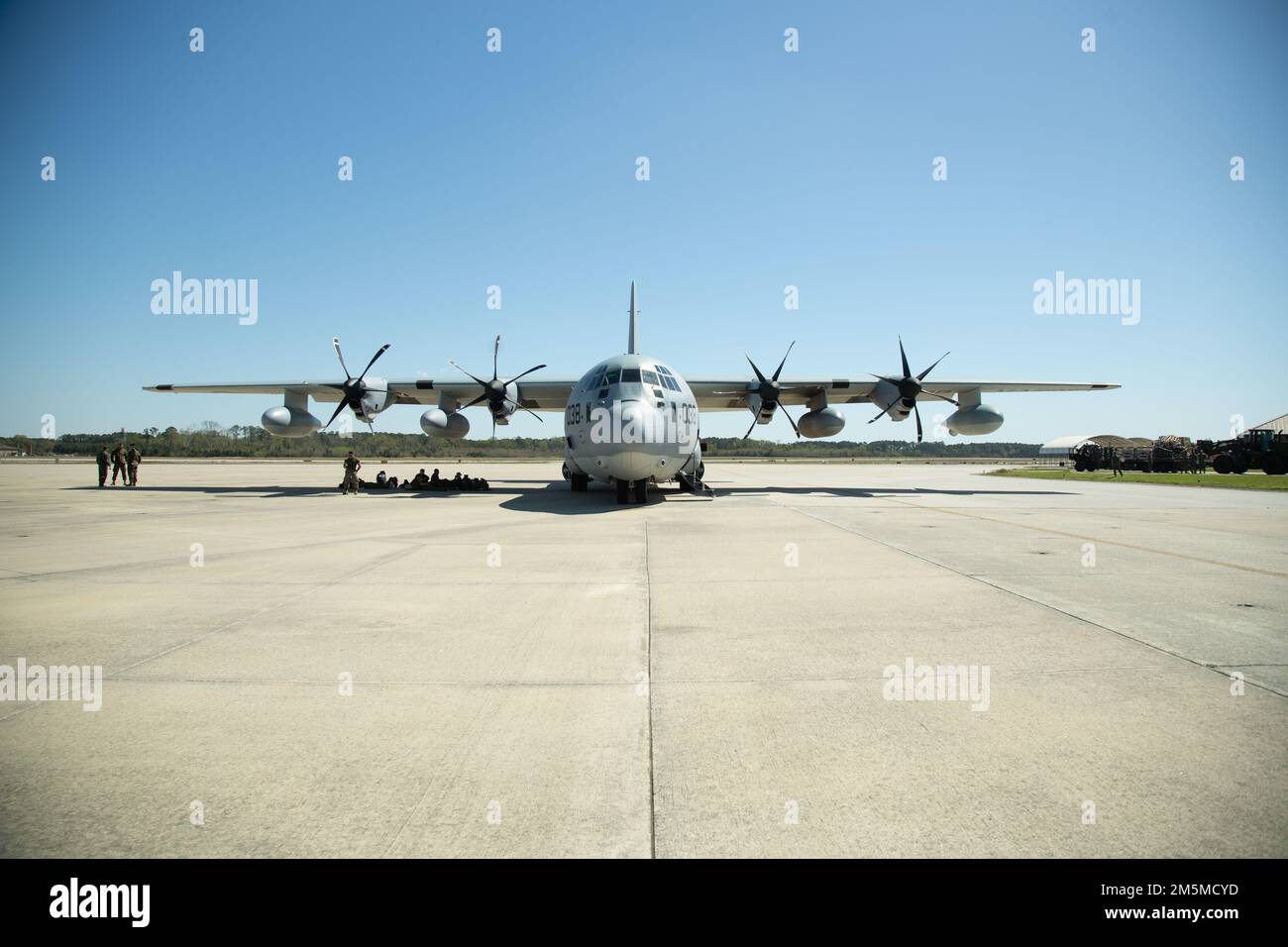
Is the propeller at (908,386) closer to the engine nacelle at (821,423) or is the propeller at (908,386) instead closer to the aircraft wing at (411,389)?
the engine nacelle at (821,423)

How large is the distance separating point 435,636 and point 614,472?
1172 cm

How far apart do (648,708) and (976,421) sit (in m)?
27.4

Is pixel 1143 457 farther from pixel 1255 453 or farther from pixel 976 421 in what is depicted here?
pixel 976 421

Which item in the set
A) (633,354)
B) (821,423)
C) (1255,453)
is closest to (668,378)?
(633,354)

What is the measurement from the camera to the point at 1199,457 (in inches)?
1706

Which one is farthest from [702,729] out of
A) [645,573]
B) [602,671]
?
[645,573]

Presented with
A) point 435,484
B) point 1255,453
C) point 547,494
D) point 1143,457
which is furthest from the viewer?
point 1143,457

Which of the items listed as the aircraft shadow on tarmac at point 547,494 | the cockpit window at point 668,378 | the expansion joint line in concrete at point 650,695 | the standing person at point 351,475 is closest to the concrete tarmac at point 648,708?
the expansion joint line in concrete at point 650,695

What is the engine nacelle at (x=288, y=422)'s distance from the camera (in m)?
26.0

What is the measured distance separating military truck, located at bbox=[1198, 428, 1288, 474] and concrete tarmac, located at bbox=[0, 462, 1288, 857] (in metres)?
41.8

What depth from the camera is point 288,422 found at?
86.3 feet

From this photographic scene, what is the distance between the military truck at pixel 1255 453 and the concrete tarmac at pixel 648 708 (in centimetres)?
4181
